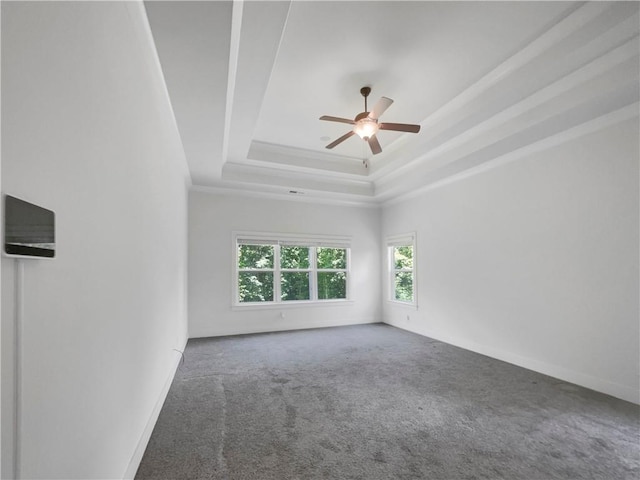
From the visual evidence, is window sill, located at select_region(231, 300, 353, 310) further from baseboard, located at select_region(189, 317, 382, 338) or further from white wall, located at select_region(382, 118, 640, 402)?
white wall, located at select_region(382, 118, 640, 402)

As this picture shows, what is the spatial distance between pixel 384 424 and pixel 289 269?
4031 mm

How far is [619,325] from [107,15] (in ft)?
14.9

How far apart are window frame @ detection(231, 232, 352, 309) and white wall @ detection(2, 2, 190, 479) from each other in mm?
3658

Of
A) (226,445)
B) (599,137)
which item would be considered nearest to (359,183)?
(599,137)

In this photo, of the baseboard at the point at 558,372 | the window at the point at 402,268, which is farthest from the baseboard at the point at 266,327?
the baseboard at the point at 558,372

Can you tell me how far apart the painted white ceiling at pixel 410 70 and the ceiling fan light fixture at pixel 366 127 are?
391 mm

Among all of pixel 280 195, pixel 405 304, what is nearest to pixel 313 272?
pixel 280 195

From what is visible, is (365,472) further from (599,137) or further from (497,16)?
(599,137)

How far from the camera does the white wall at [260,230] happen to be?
5.64 meters

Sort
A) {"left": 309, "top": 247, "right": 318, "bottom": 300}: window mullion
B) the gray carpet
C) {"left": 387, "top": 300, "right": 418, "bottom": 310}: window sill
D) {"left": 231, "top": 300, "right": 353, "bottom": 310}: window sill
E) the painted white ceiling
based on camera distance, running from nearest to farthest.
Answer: the gray carpet → the painted white ceiling → {"left": 231, "top": 300, "right": 353, "bottom": 310}: window sill → {"left": 387, "top": 300, "right": 418, "bottom": 310}: window sill → {"left": 309, "top": 247, "right": 318, "bottom": 300}: window mullion

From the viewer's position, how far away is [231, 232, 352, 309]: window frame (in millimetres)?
5906

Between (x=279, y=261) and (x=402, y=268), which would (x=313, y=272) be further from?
(x=402, y=268)

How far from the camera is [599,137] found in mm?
3271

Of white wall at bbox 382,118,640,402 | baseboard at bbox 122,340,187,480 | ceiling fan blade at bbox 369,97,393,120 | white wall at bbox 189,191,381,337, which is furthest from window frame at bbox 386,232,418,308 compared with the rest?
baseboard at bbox 122,340,187,480
